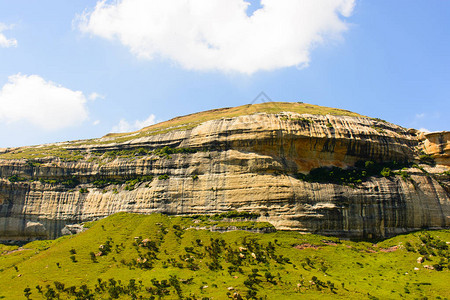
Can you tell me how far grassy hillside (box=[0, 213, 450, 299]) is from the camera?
128 feet

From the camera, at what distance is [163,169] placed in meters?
68.2

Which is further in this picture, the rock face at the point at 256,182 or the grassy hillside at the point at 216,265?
the rock face at the point at 256,182

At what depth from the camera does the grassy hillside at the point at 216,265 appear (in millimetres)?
38969

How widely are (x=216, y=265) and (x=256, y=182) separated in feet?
65.6

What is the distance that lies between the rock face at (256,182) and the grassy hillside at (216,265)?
3764mm

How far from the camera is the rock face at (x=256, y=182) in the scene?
192 feet

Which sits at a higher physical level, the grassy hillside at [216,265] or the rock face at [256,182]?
the rock face at [256,182]

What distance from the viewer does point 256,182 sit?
2408 inches

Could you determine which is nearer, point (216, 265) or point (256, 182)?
point (216, 265)

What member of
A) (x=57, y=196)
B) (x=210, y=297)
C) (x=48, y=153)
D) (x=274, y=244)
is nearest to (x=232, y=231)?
(x=274, y=244)

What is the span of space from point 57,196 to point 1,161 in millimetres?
16531

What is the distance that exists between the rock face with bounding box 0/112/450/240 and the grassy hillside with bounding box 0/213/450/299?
12.3 ft

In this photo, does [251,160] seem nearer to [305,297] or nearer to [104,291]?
[305,297]

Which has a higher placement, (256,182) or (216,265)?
(256,182)
